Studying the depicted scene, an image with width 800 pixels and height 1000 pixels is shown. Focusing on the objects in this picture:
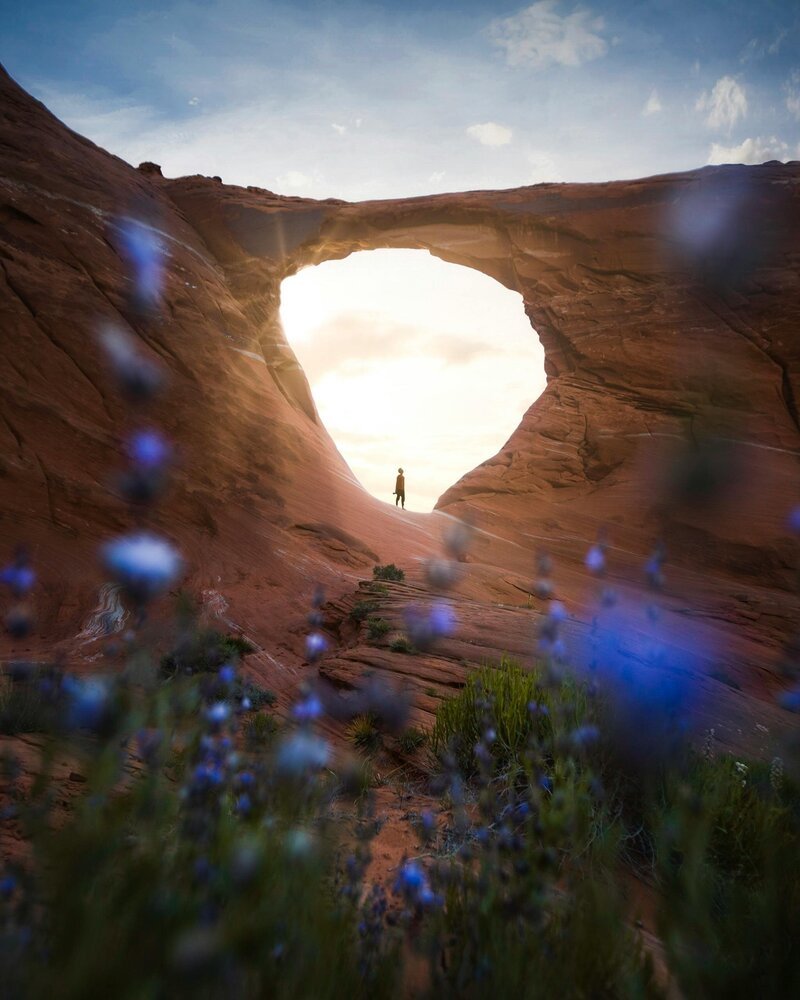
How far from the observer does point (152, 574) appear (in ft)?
6.72

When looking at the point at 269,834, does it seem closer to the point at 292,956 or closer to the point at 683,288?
the point at 292,956

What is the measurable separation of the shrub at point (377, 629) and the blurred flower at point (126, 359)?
30.8 feet

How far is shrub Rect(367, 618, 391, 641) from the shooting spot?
29.8ft

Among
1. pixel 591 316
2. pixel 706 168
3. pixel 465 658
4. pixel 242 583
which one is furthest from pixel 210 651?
pixel 706 168

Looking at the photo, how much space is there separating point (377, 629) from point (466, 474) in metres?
15.0

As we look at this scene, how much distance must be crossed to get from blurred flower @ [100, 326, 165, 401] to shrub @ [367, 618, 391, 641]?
938 cm

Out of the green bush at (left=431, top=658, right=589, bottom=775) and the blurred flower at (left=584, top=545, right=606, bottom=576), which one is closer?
the blurred flower at (left=584, top=545, right=606, bottom=576)

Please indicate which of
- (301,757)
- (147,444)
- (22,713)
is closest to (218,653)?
(22,713)

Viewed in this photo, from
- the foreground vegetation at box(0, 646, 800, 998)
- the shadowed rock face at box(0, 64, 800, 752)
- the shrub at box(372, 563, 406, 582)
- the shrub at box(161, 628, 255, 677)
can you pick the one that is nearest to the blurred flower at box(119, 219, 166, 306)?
the shadowed rock face at box(0, 64, 800, 752)

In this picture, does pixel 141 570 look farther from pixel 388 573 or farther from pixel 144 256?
pixel 144 256

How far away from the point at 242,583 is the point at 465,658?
20.5ft

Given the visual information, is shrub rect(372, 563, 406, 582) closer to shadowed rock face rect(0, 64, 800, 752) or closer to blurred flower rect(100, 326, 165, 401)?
shadowed rock face rect(0, 64, 800, 752)

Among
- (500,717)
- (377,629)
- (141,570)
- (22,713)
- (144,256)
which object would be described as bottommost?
(377,629)

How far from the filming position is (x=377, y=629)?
9141 mm
